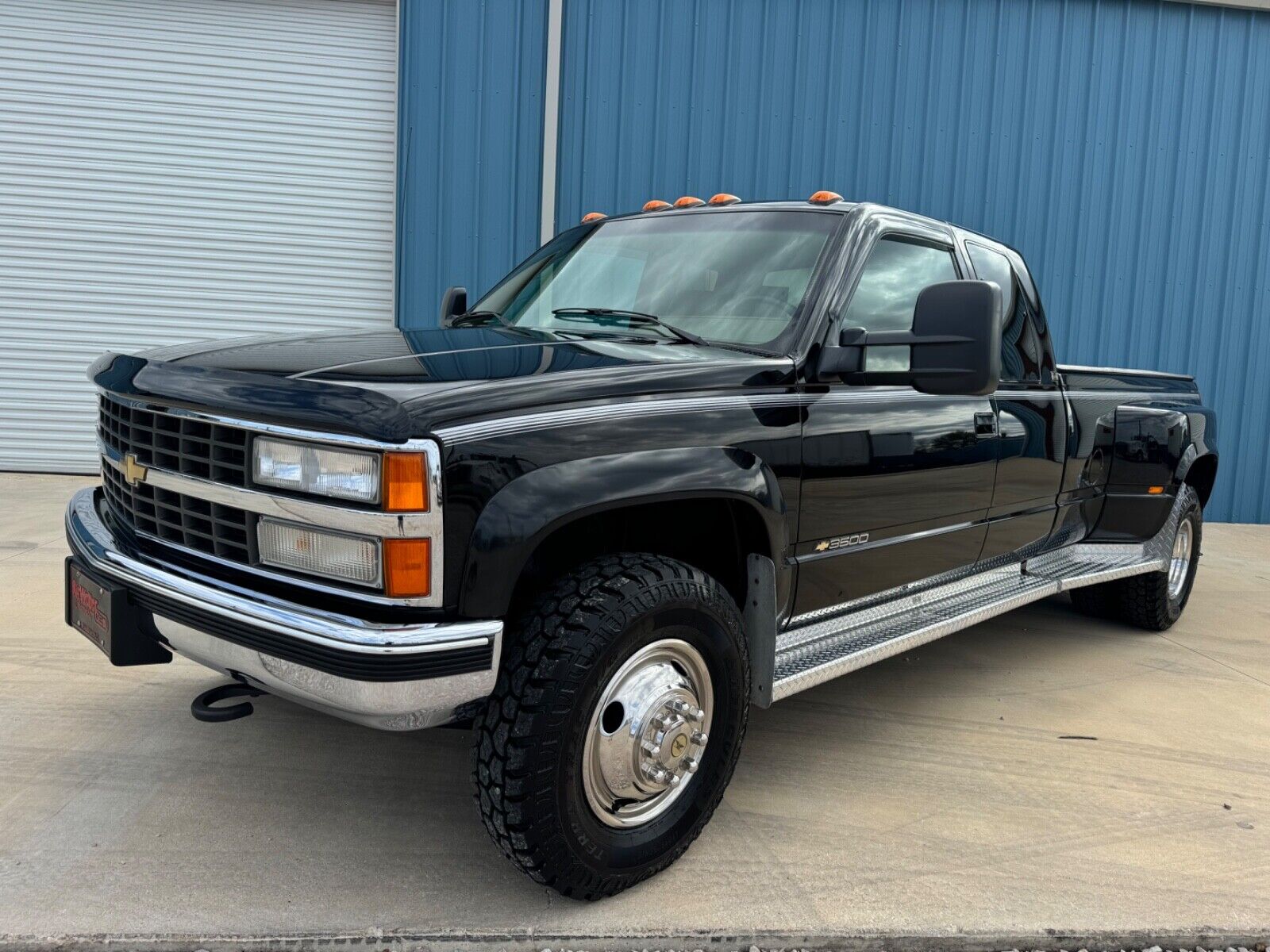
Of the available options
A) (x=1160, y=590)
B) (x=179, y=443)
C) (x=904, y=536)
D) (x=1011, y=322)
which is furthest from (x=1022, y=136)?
(x=179, y=443)

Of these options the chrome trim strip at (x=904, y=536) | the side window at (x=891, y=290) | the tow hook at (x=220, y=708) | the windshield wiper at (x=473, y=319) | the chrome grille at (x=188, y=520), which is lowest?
the tow hook at (x=220, y=708)

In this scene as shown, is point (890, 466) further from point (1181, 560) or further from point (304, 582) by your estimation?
point (1181, 560)

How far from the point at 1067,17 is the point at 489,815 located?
346 inches

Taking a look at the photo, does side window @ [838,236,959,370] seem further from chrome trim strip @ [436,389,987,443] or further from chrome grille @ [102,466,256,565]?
chrome grille @ [102,466,256,565]

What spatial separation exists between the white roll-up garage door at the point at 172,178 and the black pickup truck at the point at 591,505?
18.1 feet

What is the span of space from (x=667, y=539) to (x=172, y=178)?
7454mm

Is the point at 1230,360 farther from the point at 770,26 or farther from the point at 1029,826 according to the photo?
the point at 1029,826

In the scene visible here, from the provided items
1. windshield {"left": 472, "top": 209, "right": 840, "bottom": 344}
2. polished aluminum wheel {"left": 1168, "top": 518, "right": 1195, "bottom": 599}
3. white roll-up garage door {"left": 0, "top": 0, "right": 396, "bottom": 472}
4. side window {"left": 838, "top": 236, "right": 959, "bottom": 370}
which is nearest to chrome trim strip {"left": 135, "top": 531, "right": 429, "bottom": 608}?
windshield {"left": 472, "top": 209, "right": 840, "bottom": 344}

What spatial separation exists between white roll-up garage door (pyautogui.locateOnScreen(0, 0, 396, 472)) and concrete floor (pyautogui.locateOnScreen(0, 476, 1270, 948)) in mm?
5023

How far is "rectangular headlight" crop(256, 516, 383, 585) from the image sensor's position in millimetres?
2059

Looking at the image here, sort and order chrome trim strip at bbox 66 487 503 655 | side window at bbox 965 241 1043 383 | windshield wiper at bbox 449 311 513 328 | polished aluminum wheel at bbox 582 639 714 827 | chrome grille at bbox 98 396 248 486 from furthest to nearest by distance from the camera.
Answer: side window at bbox 965 241 1043 383 → windshield wiper at bbox 449 311 513 328 → polished aluminum wheel at bbox 582 639 714 827 → chrome grille at bbox 98 396 248 486 → chrome trim strip at bbox 66 487 503 655

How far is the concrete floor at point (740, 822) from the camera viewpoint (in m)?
2.34

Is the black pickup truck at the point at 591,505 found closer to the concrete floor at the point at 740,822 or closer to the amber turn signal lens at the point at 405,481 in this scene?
the amber turn signal lens at the point at 405,481

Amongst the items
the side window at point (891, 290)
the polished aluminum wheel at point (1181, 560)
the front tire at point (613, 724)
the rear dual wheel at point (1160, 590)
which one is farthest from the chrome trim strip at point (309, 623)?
the polished aluminum wheel at point (1181, 560)
